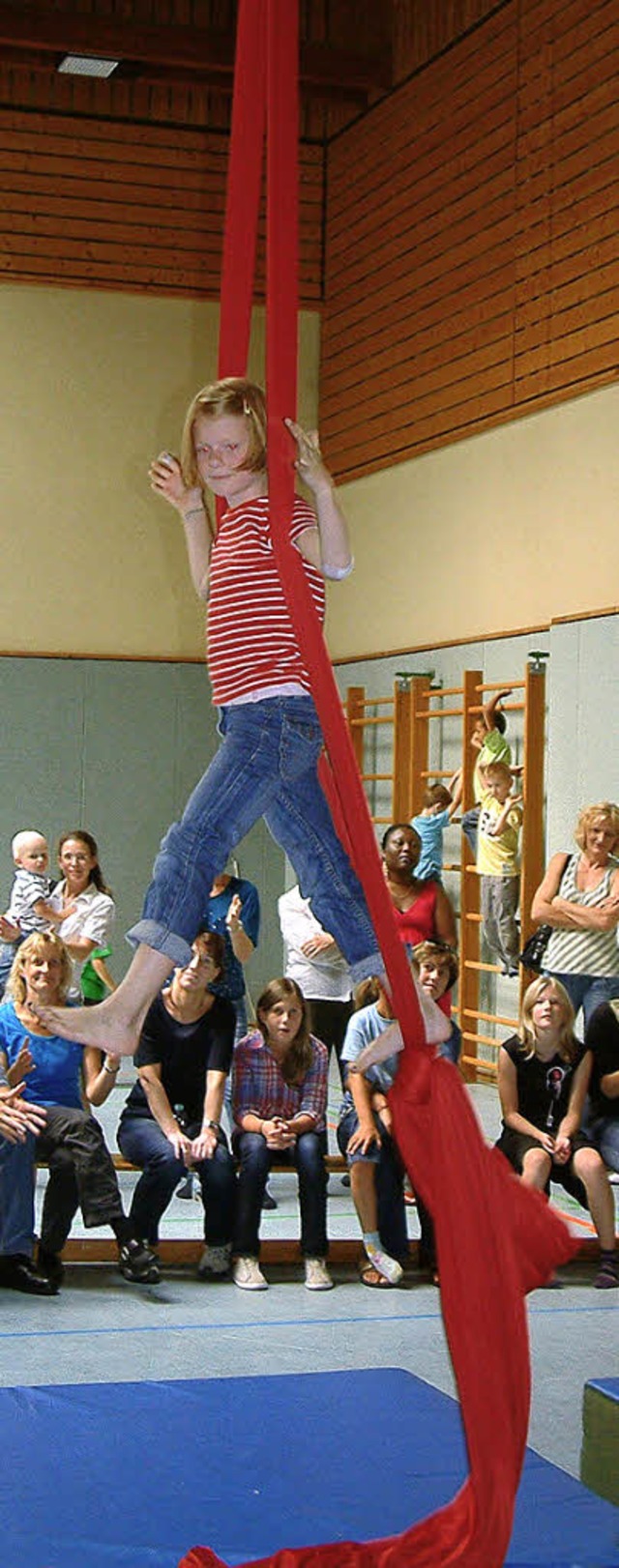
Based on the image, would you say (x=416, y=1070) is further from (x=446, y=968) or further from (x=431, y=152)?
(x=431, y=152)

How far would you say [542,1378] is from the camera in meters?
4.59

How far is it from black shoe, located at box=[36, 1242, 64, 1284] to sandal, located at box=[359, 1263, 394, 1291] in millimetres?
911

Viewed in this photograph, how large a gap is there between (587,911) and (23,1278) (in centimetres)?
255

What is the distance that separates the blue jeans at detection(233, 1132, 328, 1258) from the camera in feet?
17.7

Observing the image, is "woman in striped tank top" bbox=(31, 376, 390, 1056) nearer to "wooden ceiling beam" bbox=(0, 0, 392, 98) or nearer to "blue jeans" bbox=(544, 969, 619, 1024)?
"blue jeans" bbox=(544, 969, 619, 1024)

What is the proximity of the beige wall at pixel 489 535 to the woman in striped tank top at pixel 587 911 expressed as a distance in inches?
69.8

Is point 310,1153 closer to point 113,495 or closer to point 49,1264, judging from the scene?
point 49,1264

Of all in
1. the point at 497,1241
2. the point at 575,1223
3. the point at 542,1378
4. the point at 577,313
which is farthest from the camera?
the point at 577,313

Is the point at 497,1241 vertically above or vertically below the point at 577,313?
below

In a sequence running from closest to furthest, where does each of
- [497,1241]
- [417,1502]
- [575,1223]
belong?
[497,1241]
[417,1502]
[575,1223]

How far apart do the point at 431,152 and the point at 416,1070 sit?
853cm

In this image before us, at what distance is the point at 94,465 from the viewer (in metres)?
11.5

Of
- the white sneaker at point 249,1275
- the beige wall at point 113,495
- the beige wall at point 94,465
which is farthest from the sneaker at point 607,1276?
the beige wall at point 94,465

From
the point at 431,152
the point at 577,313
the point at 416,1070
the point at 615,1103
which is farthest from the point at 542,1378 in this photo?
the point at 431,152
